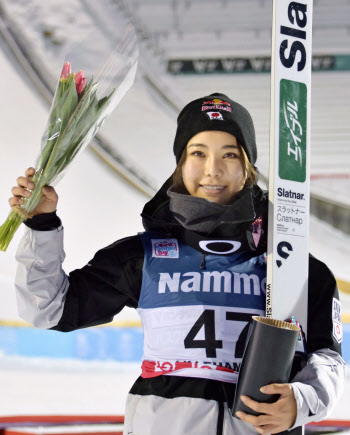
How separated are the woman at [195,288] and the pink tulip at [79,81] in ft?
0.72

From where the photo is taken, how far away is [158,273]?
68.6 inches

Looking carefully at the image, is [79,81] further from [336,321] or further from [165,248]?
[336,321]

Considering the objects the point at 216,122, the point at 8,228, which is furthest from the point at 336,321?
the point at 8,228

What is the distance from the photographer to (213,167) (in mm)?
1791

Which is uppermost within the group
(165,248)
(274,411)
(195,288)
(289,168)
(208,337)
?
(289,168)

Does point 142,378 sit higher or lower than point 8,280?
lower

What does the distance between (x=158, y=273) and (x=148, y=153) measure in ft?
4.10

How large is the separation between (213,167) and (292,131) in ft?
0.74

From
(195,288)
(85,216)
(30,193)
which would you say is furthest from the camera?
(85,216)

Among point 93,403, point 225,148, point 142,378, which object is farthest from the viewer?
point 93,403

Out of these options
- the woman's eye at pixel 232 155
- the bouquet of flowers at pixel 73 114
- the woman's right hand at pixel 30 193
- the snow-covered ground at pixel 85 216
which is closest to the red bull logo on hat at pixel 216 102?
the woman's eye at pixel 232 155

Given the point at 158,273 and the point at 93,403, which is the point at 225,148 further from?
the point at 93,403

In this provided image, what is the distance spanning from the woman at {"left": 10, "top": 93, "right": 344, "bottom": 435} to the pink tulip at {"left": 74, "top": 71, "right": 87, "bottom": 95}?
0.72 feet

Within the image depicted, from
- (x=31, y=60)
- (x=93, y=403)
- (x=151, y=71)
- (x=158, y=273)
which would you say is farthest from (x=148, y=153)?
(x=158, y=273)
